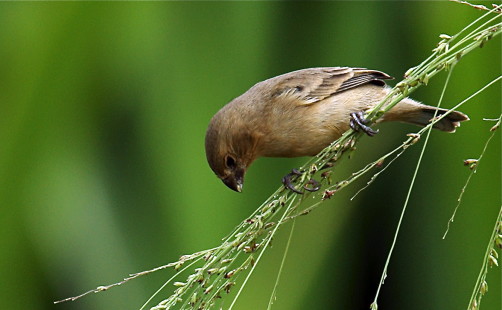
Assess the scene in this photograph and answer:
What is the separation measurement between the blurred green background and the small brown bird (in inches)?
18.2

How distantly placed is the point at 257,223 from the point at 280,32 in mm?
2744

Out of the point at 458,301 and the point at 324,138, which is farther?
the point at 458,301

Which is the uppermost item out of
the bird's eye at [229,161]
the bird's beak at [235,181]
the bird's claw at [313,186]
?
the bird's claw at [313,186]

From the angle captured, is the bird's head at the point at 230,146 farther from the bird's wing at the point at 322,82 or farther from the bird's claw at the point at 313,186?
the bird's claw at the point at 313,186

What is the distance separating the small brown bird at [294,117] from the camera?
3.55 metres

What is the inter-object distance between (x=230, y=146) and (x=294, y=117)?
33 centimetres

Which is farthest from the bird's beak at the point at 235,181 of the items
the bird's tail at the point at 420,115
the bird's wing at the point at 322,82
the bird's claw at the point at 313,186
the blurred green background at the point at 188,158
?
the bird's claw at the point at 313,186

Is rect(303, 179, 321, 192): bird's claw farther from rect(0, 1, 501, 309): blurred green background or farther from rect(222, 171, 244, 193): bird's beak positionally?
rect(0, 1, 501, 309): blurred green background

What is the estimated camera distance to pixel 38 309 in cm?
439

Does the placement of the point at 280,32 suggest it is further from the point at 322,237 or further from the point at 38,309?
the point at 38,309

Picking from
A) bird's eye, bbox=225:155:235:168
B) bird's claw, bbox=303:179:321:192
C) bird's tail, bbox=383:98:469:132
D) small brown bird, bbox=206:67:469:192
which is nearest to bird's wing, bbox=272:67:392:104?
small brown bird, bbox=206:67:469:192

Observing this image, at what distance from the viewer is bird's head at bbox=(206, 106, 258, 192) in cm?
365

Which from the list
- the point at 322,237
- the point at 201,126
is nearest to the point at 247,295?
the point at 322,237

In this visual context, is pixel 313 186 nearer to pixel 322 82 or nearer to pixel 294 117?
pixel 294 117
